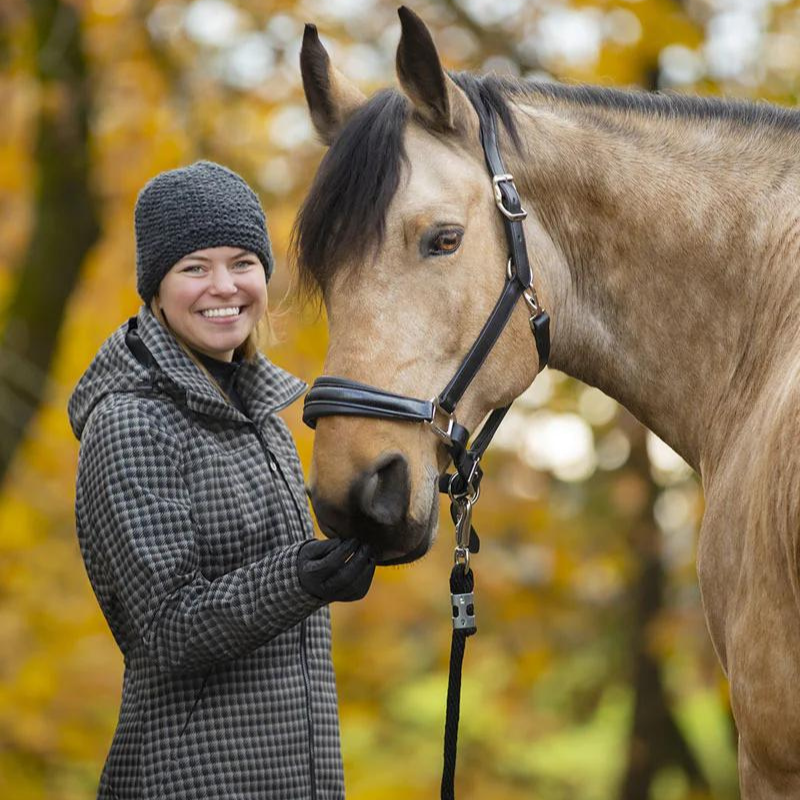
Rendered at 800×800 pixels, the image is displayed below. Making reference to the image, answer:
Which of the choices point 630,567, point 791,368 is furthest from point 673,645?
point 791,368

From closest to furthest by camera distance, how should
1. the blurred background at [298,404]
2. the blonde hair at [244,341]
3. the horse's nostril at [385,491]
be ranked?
the horse's nostril at [385,491]
the blonde hair at [244,341]
the blurred background at [298,404]

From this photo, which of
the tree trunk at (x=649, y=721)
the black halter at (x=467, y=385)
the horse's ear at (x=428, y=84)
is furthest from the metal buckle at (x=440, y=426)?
the tree trunk at (x=649, y=721)

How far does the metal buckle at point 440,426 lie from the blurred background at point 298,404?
3405 mm

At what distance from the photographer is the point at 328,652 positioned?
289cm

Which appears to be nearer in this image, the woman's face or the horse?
the horse

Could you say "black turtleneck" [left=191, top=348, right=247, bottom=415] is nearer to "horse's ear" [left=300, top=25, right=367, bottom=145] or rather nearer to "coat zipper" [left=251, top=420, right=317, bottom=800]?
"coat zipper" [left=251, top=420, right=317, bottom=800]

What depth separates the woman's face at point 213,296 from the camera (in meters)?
2.73

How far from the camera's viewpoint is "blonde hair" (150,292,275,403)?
2.82 m

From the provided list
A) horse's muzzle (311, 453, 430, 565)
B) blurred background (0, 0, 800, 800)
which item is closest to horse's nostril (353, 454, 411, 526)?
→ horse's muzzle (311, 453, 430, 565)

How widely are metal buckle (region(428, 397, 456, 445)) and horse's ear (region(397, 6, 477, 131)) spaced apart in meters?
0.68

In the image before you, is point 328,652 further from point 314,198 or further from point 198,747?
point 314,198

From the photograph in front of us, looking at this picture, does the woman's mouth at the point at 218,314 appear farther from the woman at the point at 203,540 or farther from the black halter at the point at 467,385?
the black halter at the point at 467,385

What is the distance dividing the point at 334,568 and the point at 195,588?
0.34m

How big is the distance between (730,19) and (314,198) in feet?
15.4
